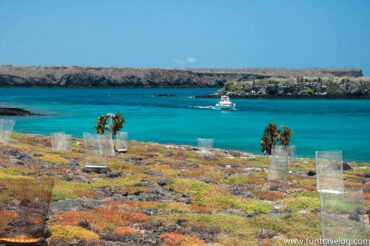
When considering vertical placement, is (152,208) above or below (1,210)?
below

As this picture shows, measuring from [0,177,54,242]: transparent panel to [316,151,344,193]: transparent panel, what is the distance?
1509cm

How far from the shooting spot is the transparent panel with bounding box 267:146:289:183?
31.8m

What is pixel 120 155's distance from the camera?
41.9 metres

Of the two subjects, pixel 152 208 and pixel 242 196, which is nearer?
pixel 152 208

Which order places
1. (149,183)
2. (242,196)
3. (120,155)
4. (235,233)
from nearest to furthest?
1. (235,233)
2. (242,196)
3. (149,183)
4. (120,155)

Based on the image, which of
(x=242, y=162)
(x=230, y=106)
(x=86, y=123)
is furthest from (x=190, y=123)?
(x=242, y=162)

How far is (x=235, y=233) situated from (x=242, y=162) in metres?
24.1

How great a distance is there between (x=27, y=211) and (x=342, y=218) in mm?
9164

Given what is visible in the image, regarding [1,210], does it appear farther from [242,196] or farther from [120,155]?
[120,155]

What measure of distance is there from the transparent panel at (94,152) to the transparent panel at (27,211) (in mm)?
15924

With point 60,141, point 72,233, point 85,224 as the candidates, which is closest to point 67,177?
point 85,224

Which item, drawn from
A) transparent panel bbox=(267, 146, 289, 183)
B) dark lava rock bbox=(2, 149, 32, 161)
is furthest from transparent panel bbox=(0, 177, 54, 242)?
transparent panel bbox=(267, 146, 289, 183)

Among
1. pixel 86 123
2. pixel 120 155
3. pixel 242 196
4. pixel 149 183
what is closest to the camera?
pixel 242 196

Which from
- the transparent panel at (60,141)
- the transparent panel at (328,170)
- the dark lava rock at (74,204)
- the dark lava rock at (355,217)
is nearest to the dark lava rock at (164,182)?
the dark lava rock at (74,204)
